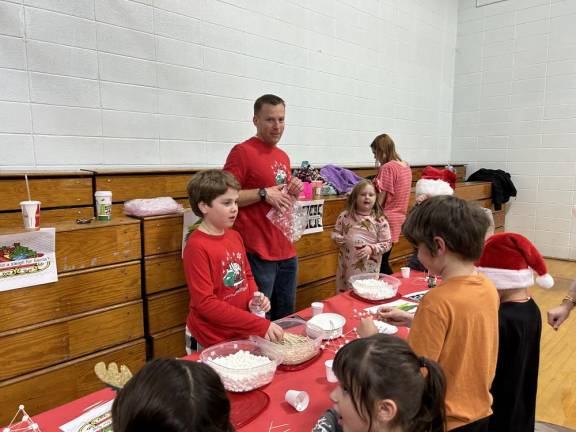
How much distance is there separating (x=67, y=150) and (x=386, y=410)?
284 centimetres

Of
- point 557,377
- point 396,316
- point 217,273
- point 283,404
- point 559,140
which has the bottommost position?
point 557,377

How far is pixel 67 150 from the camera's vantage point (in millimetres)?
3004

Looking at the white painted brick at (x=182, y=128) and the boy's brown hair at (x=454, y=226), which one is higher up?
the white painted brick at (x=182, y=128)

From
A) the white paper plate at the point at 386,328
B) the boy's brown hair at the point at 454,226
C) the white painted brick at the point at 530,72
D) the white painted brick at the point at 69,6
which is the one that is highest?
the white painted brick at the point at 530,72

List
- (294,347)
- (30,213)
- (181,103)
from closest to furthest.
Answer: (294,347), (30,213), (181,103)

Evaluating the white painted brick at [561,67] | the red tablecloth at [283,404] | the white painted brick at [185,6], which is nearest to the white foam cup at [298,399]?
the red tablecloth at [283,404]

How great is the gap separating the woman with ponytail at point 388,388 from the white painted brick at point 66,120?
2.73m

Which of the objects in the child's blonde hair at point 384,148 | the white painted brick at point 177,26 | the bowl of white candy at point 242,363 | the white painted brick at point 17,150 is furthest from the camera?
the child's blonde hair at point 384,148

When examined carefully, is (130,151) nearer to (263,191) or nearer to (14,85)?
(14,85)

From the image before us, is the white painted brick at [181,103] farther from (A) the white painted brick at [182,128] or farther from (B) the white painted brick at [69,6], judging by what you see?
(B) the white painted brick at [69,6]

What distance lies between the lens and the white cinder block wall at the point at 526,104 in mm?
6051

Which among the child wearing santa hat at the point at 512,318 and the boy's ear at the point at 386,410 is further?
the child wearing santa hat at the point at 512,318

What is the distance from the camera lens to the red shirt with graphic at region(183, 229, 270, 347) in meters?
1.77

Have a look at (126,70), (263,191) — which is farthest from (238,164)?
(126,70)
